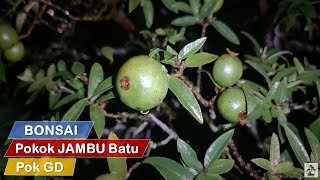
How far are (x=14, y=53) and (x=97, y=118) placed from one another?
0.67 meters

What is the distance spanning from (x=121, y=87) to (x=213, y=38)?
3.40 ft

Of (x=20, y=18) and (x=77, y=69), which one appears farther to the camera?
(x=20, y=18)

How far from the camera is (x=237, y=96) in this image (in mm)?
1021

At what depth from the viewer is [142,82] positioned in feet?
2.77

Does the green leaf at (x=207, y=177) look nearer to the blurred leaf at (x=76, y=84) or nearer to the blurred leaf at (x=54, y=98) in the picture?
the blurred leaf at (x=76, y=84)

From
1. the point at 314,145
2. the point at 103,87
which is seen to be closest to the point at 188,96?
the point at 103,87

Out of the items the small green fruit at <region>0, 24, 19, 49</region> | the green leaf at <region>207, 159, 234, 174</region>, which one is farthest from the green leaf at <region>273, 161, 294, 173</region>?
the small green fruit at <region>0, 24, 19, 49</region>

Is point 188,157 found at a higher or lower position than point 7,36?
lower

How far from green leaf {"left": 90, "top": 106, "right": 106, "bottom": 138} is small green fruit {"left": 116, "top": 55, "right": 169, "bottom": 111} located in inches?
6.9

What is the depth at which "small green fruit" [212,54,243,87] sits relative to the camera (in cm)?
100

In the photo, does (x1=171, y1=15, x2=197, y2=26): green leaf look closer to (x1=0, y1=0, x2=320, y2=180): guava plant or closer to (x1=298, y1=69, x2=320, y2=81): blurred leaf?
(x1=0, y1=0, x2=320, y2=180): guava plant

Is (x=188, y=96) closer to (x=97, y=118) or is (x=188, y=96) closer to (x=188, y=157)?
(x=188, y=157)

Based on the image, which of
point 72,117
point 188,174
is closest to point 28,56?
point 72,117

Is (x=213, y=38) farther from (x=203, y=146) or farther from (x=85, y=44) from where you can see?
(x=85, y=44)
